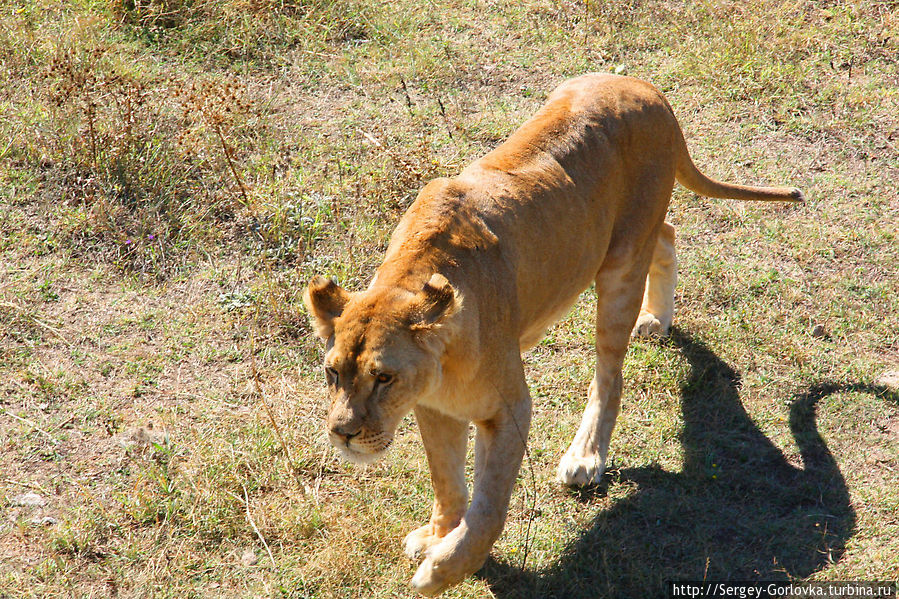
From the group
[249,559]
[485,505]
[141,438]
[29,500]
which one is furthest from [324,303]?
[29,500]

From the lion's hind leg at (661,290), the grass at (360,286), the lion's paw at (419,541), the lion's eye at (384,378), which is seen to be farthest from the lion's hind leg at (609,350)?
the lion's eye at (384,378)

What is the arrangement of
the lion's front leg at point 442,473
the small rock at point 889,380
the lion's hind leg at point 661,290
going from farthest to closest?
the lion's hind leg at point 661,290 → the small rock at point 889,380 → the lion's front leg at point 442,473

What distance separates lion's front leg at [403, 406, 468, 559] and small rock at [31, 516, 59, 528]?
64.1 inches

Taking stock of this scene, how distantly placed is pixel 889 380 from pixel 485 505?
263cm

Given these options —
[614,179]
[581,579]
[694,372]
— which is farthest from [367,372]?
[694,372]

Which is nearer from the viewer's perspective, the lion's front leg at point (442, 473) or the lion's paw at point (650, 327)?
the lion's front leg at point (442, 473)

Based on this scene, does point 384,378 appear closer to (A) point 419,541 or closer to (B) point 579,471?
(A) point 419,541

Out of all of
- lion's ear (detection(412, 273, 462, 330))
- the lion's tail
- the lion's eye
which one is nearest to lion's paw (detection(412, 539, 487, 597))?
the lion's eye

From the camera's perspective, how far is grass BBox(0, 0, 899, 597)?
4.09m

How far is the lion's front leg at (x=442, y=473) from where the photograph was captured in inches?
151

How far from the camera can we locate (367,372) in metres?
3.13

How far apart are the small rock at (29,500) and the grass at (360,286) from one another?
0.13 feet

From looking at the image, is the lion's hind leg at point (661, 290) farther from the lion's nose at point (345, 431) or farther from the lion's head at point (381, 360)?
the lion's nose at point (345, 431)

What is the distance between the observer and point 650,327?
5270 mm
